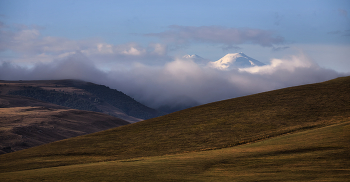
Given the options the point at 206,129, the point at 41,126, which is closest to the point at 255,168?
the point at 206,129

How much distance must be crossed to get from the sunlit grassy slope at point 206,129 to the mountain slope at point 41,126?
152ft

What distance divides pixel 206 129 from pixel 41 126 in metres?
91.8

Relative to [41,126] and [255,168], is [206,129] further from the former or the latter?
[41,126]

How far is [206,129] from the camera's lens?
3472 cm

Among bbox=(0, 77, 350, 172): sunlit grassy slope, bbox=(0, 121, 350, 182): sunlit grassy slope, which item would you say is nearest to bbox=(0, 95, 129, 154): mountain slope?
bbox=(0, 77, 350, 172): sunlit grassy slope

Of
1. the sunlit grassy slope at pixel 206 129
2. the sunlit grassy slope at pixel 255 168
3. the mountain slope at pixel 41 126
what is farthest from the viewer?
the mountain slope at pixel 41 126

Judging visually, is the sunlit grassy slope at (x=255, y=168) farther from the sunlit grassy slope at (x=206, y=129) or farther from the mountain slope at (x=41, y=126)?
the mountain slope at (x=41, y=126)

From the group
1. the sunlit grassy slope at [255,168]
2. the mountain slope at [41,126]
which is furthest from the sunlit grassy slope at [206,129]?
the mountain slope at [41,126]

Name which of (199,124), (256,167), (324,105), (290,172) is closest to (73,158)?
(199,124)

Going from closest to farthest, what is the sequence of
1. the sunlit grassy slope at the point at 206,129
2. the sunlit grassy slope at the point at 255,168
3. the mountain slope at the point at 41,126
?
the sunlit grassy slope at the point at 255,168, the sunlit grassy slope at the point at 206,129, the mountain slope at the point at 41,126

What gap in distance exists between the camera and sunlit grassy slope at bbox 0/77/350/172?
2894 centimetres

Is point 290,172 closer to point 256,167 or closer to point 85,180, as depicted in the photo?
point 256,167

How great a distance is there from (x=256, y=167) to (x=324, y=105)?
2574 centimetres

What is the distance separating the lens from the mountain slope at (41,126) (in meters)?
81.9
